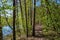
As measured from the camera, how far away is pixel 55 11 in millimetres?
6957

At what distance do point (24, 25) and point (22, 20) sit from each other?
38 centimetres

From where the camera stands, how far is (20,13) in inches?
416

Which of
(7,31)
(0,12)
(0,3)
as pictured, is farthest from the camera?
(7,31)

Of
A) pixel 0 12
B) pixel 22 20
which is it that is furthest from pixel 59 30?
pixel 22 20

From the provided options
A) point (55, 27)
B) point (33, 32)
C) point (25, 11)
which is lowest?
point (33, 32)

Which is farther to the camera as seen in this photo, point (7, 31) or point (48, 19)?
point (7, 31)

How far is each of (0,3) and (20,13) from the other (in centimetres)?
444

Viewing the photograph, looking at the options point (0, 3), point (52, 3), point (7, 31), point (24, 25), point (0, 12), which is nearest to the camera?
A: point (0, 12)

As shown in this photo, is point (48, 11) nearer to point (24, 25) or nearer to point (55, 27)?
point (55, 27)

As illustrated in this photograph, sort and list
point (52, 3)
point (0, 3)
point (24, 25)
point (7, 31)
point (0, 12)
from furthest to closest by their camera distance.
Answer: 1. point (24, 25)
2. point (7, 31)
3. point (52, 3)
4. point (0, 3)
5. point (0, 12)

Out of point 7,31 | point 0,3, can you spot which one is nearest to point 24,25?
point 7,31

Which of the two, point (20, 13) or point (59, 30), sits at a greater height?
point (20, 13)

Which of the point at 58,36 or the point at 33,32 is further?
the point at 33,32

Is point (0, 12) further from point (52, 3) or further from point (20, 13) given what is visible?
point (20, 13)
